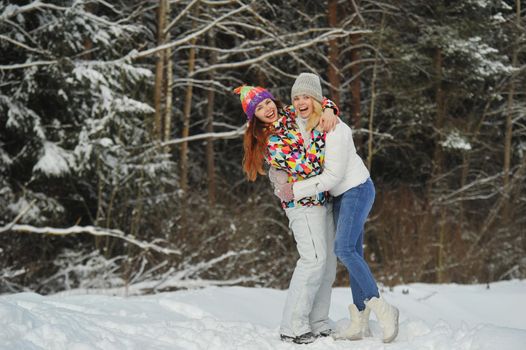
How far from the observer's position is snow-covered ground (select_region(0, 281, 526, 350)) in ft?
11.9

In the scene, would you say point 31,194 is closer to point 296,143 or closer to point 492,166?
point 296,143

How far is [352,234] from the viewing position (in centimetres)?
421

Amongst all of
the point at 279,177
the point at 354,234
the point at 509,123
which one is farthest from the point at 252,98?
the point at 509,123

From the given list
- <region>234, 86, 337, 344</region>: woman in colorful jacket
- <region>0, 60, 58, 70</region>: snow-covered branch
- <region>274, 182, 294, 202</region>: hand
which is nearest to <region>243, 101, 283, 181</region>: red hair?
<region>234, 86, 337, 344</region>: woman in colorful jacket

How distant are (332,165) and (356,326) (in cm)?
103

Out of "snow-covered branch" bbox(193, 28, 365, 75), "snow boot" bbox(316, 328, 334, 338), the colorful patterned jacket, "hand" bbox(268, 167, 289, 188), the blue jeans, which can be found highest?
"snow-covered branch" bbox(193, 28, 365, 75)

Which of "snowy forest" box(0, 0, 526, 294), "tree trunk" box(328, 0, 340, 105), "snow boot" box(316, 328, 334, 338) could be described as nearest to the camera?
"snow boot" box(316, 328, 334, 338)

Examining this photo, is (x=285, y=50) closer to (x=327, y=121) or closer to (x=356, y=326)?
(x=327, y=121)

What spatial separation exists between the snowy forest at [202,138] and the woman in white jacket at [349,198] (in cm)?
489

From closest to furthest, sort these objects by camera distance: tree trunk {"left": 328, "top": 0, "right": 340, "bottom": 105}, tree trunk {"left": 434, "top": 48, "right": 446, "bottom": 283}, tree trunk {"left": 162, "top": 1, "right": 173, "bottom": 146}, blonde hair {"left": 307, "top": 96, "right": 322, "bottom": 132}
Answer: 1. blonde hair {"left": 307, "top": 96, "right": 322, "bottom": 132}
2. tree trunk {"left": 162, "top": 1, "right": 173, "bottom": 146}
3. tree trunk {"left": 328, "top": 0, "right": 340, "bottom": 105}
4. tree trunk {"left": 434, "top": 48, "right": 446, "bottom": 283}

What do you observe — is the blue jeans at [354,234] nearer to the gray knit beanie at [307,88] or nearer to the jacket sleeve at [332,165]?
the jacket sleeve at [332,165]

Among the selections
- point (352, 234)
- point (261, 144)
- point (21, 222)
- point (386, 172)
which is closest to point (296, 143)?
point (261, 144)

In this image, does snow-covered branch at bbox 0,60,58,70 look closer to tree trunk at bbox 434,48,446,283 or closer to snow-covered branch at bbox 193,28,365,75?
snow-covered branch at bbox 193,28,365,75

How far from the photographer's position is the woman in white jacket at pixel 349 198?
13.5 feet
